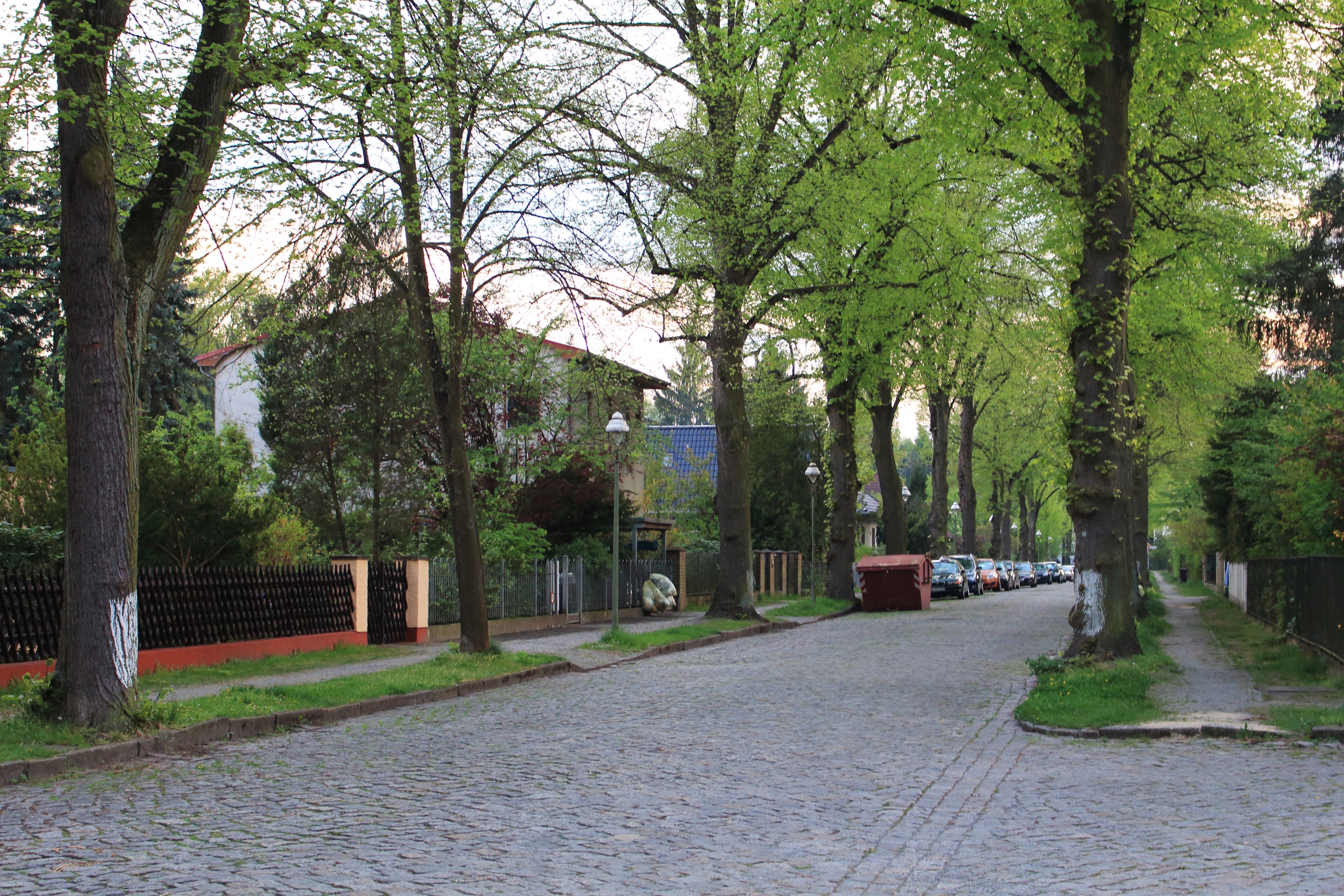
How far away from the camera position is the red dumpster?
3766 centimetres

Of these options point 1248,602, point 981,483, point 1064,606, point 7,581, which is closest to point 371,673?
point 7,581

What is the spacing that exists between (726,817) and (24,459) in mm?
17253

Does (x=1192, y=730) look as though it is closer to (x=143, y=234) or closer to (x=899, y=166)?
(x=143, y=234)

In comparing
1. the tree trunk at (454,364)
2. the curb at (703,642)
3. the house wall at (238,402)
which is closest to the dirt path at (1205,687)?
the curb at (703,642)

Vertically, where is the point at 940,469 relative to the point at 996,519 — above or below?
above

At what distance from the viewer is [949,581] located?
49250 mm

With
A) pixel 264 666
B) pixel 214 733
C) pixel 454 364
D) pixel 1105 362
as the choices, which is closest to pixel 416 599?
pixel 264 666

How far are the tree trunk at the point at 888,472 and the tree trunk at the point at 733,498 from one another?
10897mm

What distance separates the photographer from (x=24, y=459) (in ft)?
68.1

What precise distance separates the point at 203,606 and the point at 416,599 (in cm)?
570

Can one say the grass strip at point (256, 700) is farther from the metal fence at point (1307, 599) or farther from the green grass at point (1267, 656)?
the metal fence at point (1307, 599)

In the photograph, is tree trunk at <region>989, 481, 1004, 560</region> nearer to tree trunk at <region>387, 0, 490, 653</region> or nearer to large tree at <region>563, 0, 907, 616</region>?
large tree at <region>563, 0, 907, 616</region>

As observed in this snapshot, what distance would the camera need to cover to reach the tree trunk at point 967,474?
182 ft

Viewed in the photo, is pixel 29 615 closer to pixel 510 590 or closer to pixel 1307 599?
pixel 510 590
